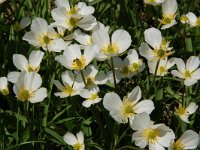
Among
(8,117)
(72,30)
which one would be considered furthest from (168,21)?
(8,117)

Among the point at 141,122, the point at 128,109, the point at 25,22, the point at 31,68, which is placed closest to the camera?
the point at 141,122

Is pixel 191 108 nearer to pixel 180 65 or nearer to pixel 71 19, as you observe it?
pixel 180 65

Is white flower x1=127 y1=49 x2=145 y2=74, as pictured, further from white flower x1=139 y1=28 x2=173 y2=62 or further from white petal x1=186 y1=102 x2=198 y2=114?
white petal x1=186 y1=102 x2=198 y2=114

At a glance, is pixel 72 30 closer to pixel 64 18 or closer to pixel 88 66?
pixel 64 18

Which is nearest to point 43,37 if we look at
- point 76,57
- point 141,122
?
point 76,57

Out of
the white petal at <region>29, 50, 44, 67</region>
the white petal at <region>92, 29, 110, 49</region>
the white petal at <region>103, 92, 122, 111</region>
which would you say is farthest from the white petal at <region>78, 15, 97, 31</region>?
the white petal at <region>103, 92, 122, 111</region>

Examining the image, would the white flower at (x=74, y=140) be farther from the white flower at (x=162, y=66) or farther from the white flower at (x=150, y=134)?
the white flower at (x=162, y=66)
